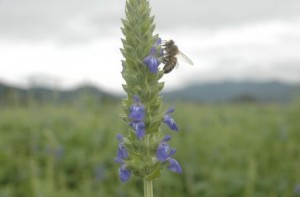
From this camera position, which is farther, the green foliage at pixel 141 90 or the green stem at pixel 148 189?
the green foliage at pixel 141 90

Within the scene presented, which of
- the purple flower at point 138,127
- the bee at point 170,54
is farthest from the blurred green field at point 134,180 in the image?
the purple flower at point 138,127

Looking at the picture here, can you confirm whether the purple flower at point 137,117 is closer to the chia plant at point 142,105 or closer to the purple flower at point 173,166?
the chia plant at point 142,105

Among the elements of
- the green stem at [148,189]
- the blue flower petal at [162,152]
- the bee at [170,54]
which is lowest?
the green stem at [148,189]

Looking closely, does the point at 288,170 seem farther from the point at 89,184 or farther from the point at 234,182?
the point at 89,184

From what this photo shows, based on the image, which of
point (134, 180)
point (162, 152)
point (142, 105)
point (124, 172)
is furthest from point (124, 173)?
point (134, 180)

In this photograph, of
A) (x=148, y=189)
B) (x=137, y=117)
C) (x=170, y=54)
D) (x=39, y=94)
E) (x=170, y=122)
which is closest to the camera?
(x=148, y=189)

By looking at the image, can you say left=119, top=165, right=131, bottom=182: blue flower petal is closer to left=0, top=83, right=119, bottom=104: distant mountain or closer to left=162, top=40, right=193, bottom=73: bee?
left=162, top=40, right=193, bottom=73: bee

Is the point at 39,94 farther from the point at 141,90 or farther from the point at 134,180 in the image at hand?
the point at 141,90
